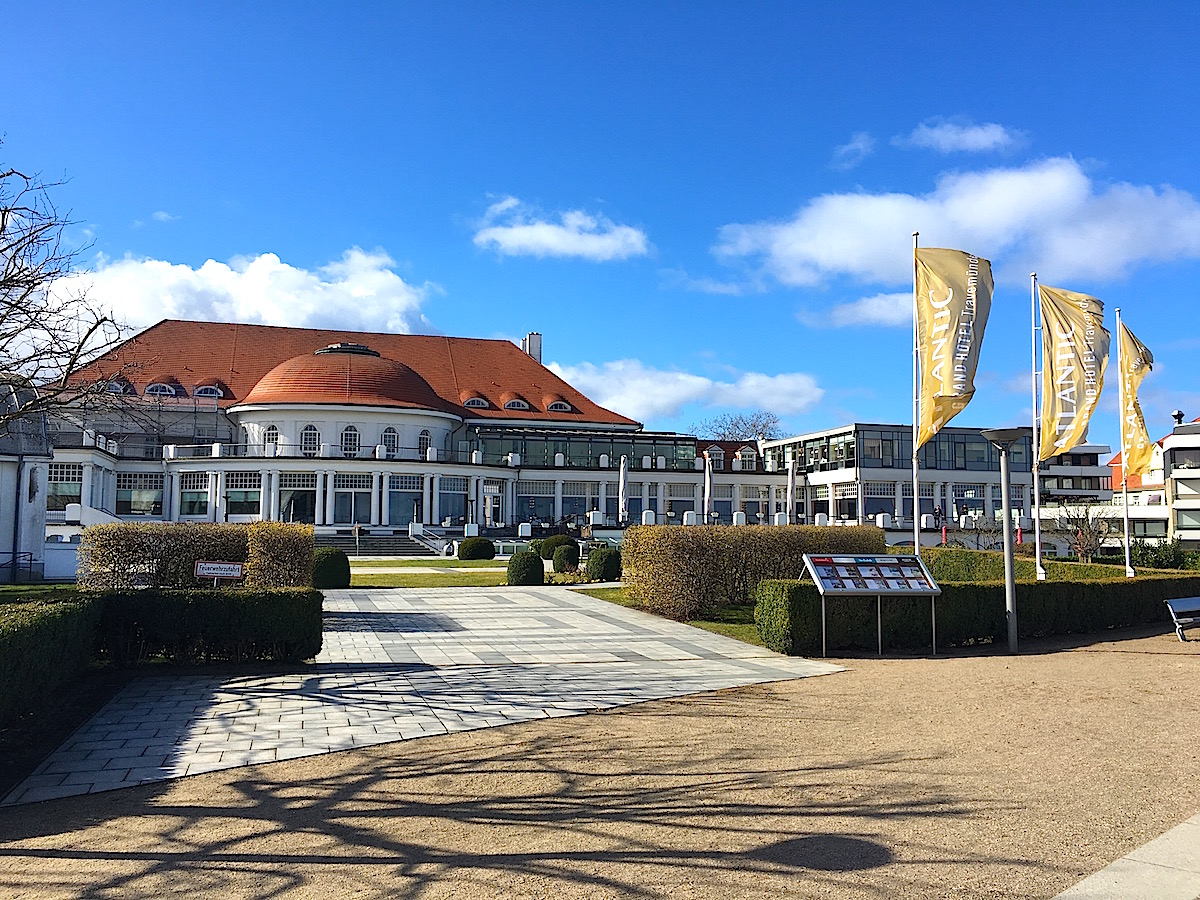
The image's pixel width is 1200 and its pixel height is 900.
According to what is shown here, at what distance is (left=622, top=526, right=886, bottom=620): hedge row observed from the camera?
747 inches

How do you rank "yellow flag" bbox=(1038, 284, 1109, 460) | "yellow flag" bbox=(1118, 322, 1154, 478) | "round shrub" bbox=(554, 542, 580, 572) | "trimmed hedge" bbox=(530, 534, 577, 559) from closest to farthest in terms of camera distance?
"yellow flag" bbox=(1038, 284, 1109, 460), "yellow flag" bbox=(1118, 322, 1154, 478), "round shrub" bbox=(554, 542, 580, 572), "trimmed hedge" bbox=(530, 534, 577, 559)

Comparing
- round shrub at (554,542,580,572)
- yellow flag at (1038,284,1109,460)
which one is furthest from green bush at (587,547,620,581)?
yellow flag at (1038,284,1109,460)

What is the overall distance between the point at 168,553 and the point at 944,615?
13584 mm

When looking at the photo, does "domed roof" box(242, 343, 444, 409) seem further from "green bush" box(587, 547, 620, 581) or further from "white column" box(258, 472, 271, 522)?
"green bush" box(587, 547, 620, 581)

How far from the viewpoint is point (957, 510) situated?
56.5 meters

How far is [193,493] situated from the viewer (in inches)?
1993

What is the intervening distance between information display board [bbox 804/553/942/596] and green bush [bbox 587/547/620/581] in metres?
14.5

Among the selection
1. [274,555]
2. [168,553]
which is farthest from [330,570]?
[168,553]

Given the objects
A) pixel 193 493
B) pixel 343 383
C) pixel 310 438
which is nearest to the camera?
pixel 193 493

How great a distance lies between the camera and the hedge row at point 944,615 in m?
14.4

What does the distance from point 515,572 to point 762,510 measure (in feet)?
115

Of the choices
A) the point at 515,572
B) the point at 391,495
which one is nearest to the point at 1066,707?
the point at 515,572

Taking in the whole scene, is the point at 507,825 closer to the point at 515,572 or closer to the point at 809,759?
the point at 809,759

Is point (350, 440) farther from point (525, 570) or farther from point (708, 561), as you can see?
point (708, 561)
